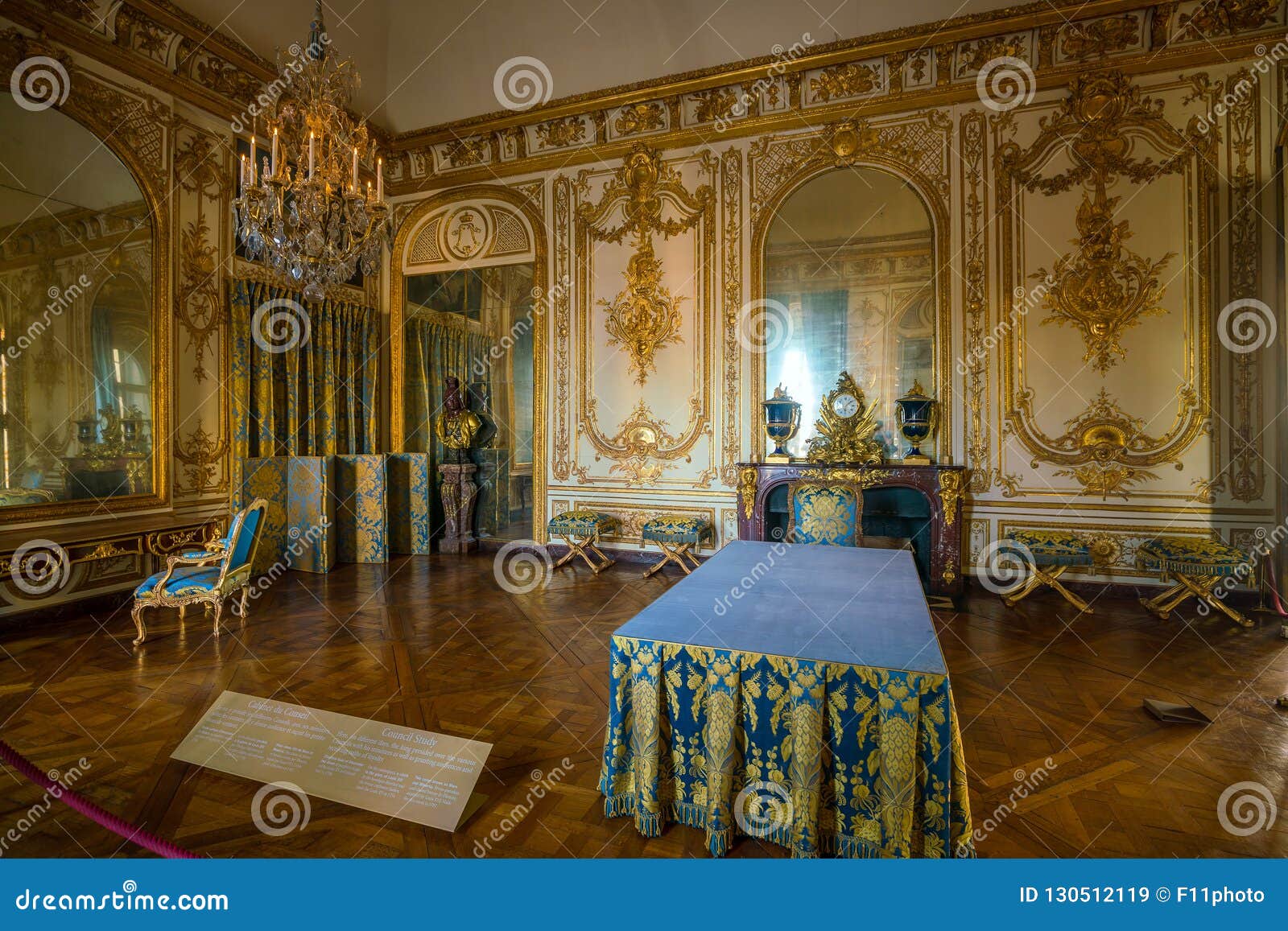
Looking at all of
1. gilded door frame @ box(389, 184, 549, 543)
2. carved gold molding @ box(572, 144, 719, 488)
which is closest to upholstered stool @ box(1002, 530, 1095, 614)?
carved gold molding @ box(572, 144, 719, 488)

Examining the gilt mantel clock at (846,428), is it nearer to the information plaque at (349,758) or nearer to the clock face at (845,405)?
the clock face at (845,405)

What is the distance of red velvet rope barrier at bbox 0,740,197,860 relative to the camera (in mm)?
1261

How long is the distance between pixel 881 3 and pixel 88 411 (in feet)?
22.4

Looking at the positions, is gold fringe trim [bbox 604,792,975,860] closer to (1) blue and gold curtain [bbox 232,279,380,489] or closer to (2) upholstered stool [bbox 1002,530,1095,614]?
(2) upholstered stool [bbox 1002,530,1095,614]

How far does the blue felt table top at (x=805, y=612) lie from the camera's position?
1.61 meters

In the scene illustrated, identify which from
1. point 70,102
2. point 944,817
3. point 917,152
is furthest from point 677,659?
point 70,102

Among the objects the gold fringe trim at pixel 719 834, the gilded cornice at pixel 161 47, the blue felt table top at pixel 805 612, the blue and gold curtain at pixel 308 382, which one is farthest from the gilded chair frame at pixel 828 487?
the gilded cornice at pixel 161 47

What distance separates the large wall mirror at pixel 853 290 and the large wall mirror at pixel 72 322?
Result: 16.5ft

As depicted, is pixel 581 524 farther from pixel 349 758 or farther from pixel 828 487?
pixel 349 758

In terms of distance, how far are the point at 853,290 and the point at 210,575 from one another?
5.23 metres

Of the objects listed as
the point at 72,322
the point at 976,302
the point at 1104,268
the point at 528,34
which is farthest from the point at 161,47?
the point at 1104,268

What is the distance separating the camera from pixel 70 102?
13.6ft

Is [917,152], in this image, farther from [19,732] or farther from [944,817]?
[19,732]

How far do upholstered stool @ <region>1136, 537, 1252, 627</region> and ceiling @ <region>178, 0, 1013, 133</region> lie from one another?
→ 170 inches
